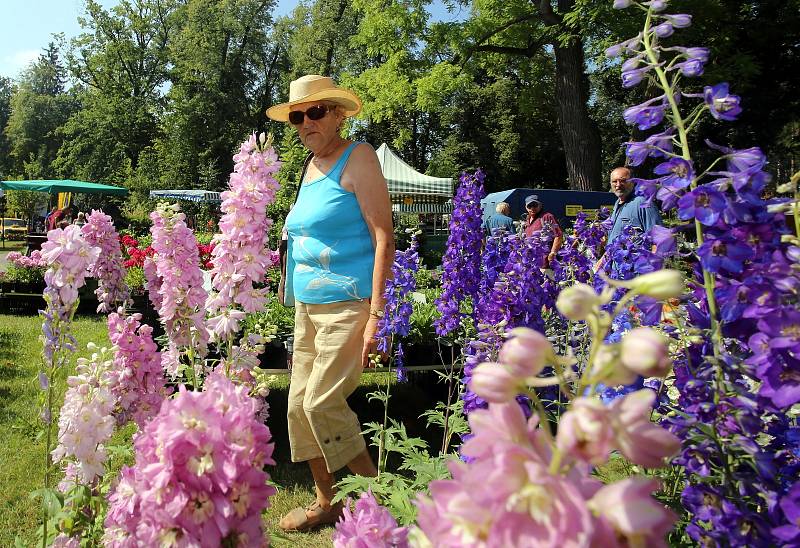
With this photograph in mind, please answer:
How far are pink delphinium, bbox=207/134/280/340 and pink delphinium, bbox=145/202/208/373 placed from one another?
15 cm

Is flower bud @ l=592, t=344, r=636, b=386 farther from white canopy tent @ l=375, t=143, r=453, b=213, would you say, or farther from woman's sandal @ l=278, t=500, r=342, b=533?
white canopy tent @ l=375, t=143, r=453, b=213

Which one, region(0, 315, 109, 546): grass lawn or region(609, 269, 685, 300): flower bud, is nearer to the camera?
region(609, 269, 685, 300): flower bud

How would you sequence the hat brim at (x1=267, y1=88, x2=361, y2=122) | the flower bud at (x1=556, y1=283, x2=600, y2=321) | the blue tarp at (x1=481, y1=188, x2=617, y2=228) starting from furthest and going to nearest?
the blue tarp at (x1=481, y1=188, x2=617, y2=228) → the hat brim at (x1=267, y1=88, x2=361, y2=122) → the flower bud at (x1=556, y1=283, x2=600, y2=321)

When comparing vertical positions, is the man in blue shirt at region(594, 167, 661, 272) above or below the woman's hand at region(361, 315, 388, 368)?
above

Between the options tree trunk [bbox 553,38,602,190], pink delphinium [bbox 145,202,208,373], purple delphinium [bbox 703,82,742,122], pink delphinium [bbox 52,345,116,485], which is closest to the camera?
purple delphinium [bbox 703,82,742,122]

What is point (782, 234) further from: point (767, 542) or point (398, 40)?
point (398, 40)

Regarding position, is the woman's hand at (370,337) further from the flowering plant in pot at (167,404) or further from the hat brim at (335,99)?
the hat brim at (335,99)

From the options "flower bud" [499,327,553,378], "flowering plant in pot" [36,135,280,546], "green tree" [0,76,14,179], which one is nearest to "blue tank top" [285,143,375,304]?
"flowering plant in pot" [36,135,280,546]

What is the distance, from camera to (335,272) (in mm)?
2982

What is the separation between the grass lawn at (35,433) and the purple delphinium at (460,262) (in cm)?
105

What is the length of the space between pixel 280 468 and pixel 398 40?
15990mm

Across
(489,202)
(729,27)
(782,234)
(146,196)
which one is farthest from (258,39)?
(782,234)

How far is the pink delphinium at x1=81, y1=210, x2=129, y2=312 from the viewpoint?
11.4 feet

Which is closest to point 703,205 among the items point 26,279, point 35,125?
point 26,279
